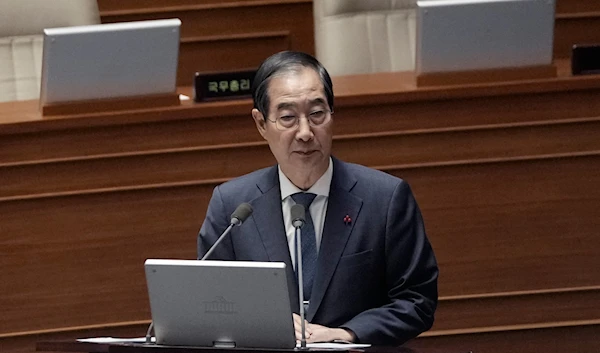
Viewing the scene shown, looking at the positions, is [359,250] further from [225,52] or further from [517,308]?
[225,52]

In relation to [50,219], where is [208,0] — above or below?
above

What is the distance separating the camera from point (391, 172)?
2.51 metres

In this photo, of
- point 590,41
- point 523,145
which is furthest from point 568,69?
Result: point 590,41

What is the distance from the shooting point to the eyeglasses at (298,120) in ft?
5.80

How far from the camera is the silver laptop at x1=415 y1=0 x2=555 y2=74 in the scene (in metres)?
2.50

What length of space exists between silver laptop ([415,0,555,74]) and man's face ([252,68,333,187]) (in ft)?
2.55

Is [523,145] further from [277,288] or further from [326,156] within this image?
[277,288]

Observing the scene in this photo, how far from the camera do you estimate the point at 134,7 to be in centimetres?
354

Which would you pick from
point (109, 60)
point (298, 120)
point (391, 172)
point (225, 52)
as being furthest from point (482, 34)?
point (225, 52)

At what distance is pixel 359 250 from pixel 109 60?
0.89 m

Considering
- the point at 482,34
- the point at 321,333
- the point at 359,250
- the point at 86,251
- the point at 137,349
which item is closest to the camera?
the point at 137,349

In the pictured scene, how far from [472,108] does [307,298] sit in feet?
Result: 2.89

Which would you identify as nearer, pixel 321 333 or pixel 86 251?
pixel 321 333

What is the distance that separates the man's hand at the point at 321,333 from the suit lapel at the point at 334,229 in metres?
0.07
